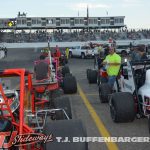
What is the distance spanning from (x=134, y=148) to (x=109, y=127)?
1.78 meters

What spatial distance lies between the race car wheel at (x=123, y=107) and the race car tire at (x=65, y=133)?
325 centimetres

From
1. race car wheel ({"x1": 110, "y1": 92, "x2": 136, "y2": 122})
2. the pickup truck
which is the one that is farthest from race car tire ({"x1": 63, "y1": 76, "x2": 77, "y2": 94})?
the pickup truck

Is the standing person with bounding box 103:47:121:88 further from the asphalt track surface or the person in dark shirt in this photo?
the person in dark shirt

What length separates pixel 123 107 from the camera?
8.26m

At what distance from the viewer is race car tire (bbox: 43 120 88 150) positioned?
4.81 meters

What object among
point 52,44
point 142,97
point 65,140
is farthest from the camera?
point 52,44

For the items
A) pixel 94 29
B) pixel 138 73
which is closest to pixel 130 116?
pixel 138 73

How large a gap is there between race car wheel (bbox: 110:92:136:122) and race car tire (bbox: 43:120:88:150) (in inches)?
128

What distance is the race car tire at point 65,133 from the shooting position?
481 cm

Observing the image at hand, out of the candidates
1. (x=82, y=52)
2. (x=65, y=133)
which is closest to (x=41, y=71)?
(x=65, y=133)

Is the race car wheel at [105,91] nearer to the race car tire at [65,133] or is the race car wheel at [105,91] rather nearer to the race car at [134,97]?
the race car at [134,97]

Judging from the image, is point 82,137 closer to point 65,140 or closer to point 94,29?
point 65,140

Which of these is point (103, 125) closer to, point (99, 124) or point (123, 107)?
point (99, 124)

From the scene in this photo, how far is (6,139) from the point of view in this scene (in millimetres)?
5117
